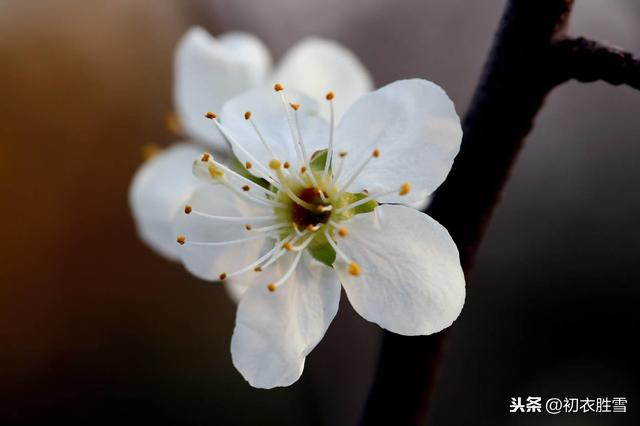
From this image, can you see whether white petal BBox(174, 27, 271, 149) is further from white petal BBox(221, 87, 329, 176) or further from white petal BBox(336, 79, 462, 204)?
white petal BBox(336, 79, 462, 204)

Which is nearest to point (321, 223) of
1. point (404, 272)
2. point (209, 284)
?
point (404, 272)

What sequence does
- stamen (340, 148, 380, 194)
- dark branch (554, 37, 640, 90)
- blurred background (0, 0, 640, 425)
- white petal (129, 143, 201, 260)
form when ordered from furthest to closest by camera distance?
blurred background (0, 0, 640, 425) < white petal (129, 143, 201, 260) < stamen (340, 148, 380, 194) < dark branch (554, 37, 640, 90)

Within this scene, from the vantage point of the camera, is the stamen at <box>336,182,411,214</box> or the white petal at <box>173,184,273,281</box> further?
the white petal at <box>173,184,273,281</box>

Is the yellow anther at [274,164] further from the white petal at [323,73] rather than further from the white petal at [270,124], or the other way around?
the white petal at [323,73]

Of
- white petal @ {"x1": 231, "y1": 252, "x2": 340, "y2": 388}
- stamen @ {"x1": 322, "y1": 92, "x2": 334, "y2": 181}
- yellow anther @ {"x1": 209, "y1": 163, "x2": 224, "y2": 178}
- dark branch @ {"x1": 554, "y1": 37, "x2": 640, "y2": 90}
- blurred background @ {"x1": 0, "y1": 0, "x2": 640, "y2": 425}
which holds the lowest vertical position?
white petal @ {"x1": 231, "y1": 252, "x2": 340, "y2": 388}

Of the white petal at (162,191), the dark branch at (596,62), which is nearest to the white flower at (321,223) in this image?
the dark branch at (596,62)

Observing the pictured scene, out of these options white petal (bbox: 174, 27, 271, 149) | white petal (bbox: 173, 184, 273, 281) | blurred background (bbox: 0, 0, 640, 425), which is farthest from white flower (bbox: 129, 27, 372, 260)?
blurred background (bbox: 0, 0, 640, 425)

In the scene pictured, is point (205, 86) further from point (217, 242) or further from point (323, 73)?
point (217, 242)
